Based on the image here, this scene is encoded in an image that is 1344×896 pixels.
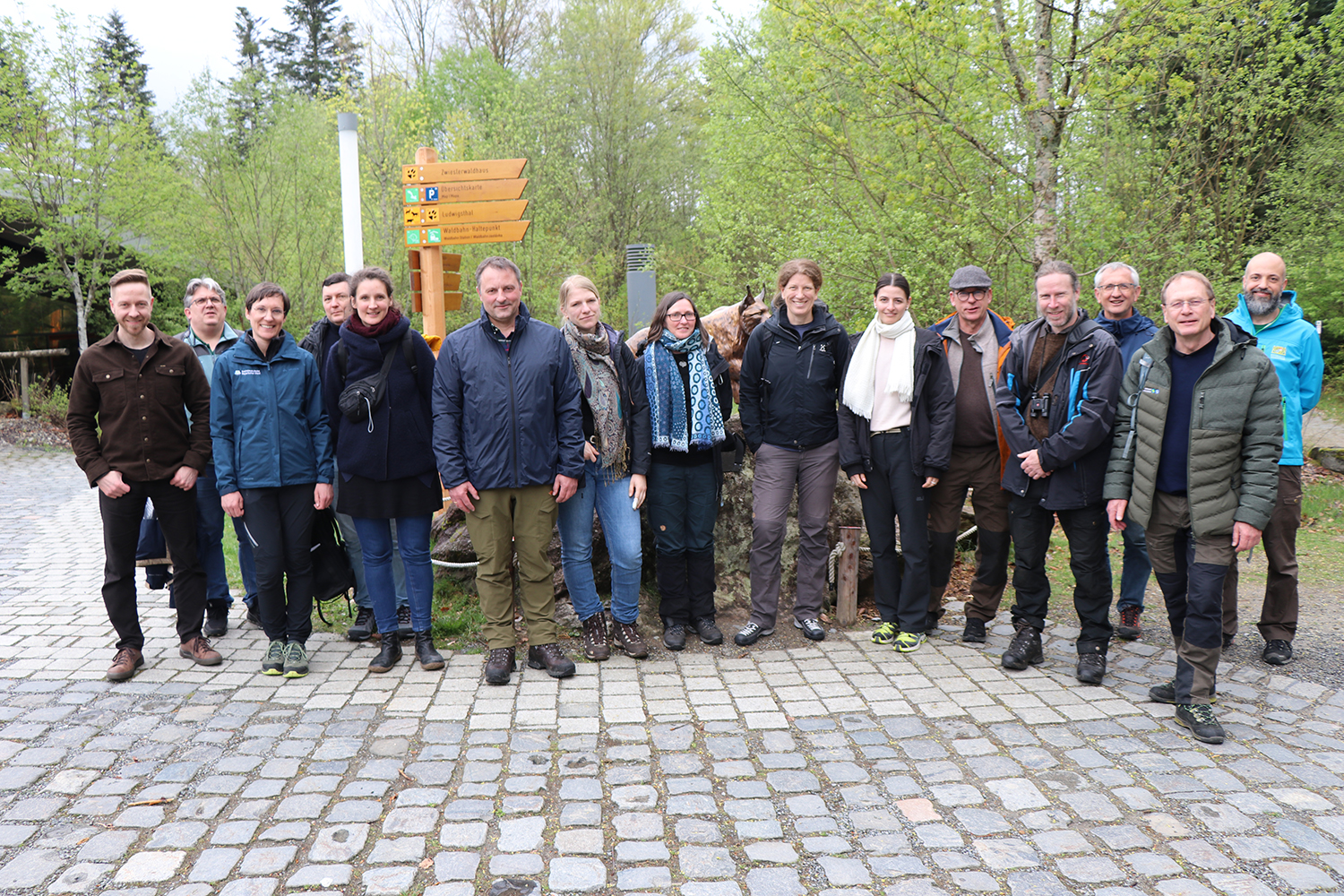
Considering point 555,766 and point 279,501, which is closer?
point 555,766

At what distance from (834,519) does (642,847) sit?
131 inches

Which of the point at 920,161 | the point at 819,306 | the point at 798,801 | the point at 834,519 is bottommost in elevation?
the point at 798,801

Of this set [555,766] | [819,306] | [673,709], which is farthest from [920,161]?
[555,766]

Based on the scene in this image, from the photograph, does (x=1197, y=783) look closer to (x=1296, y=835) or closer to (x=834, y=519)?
(x=1296, y=835)

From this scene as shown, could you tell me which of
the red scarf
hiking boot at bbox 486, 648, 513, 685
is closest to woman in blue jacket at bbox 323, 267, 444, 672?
the red scarf

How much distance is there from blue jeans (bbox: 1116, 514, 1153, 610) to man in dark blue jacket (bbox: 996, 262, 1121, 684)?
2.61ft

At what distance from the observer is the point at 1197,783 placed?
3473 mm

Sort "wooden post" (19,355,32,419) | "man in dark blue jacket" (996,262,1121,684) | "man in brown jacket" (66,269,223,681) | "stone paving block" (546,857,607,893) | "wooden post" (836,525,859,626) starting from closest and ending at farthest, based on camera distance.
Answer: "stone paving block" (546,857,607,893)
"man in dark blue jacket" (996,262,1121,684)
"man in brown jacket" (66,269,223,681)
"wooden post" (836,525,859,626)
"wooden post" (19,355,32,419)

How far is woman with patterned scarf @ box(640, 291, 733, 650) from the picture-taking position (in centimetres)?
500

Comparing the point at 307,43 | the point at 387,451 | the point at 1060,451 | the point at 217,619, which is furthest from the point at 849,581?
the point at 307,43

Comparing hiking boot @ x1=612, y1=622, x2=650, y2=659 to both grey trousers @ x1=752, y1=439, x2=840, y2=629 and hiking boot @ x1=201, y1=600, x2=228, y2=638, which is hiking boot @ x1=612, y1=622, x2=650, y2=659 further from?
hiking boot @ x1=201, y1=600, x2=228, y2=638

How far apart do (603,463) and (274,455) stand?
179cm

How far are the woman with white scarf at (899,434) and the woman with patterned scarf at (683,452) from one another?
0.82m

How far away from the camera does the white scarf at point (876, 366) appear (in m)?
4.93
